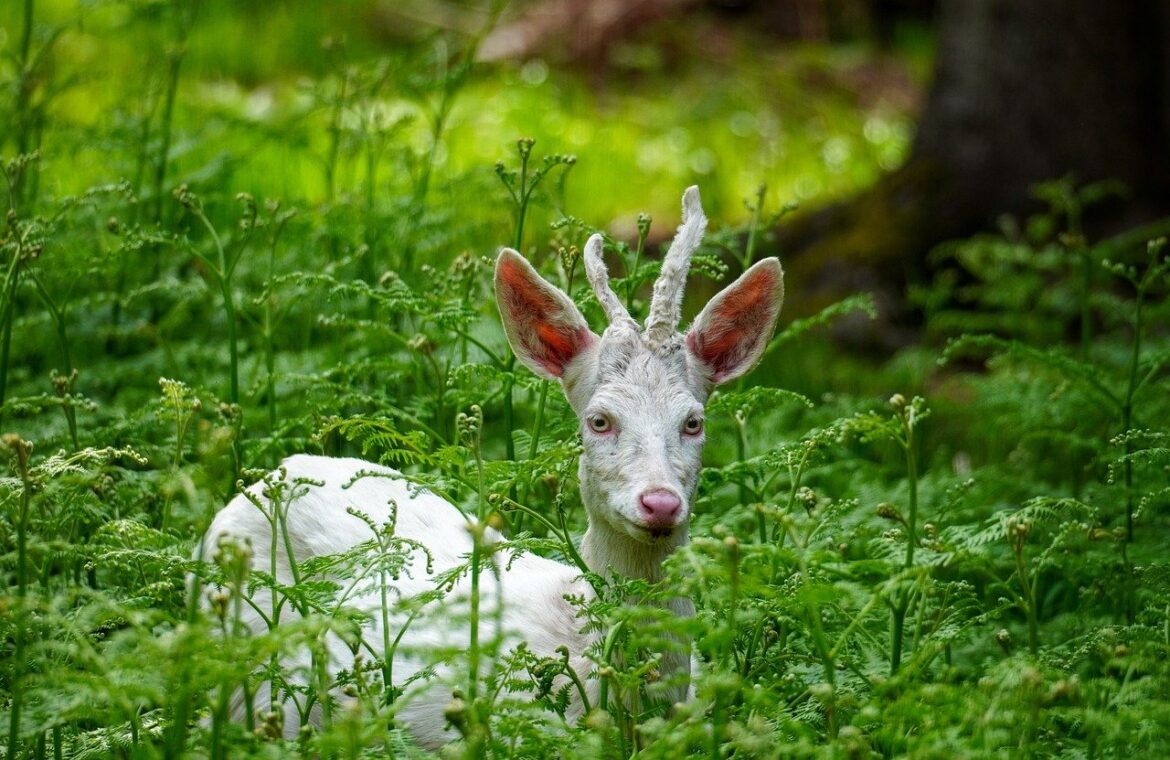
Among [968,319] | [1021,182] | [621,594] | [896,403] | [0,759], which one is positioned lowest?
[0,759]

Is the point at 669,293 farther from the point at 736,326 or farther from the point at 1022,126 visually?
the point at 1022,126

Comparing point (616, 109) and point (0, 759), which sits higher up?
point (616, 109)

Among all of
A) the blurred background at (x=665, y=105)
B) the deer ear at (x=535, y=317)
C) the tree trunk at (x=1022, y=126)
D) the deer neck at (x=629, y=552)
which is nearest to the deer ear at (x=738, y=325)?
the deer ear at (x=535, y=317)

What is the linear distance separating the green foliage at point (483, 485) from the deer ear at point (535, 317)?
0.70 feet

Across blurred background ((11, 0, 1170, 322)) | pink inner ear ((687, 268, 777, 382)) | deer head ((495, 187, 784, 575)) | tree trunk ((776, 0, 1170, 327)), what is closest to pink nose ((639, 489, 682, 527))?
deer head ((495, 187, 784, 575))

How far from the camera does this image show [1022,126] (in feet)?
28.6

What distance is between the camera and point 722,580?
3.33 meters

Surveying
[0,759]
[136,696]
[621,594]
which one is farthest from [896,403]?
[0,759]

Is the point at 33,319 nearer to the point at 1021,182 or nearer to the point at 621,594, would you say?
the point at 621,594

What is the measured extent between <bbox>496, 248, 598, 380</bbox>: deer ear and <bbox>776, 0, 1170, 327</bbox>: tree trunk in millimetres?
4374

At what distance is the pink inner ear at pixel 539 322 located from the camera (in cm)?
430

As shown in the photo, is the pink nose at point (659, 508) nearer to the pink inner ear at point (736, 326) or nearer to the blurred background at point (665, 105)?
the pink inner ear at point (736, 326)

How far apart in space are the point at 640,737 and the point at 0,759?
161cm

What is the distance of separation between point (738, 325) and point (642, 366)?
0.43 meters
